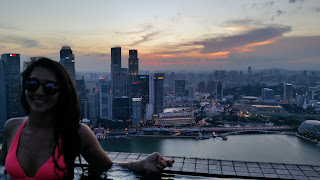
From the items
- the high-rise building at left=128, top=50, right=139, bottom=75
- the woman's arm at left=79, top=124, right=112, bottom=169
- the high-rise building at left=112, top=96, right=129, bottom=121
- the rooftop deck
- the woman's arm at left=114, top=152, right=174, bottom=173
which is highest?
the high-rise building at left=128, top=50, right=139, bottom=75

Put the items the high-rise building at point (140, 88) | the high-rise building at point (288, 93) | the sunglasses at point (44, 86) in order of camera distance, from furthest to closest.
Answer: the high-rise building at point (288, 93), the high-rise building at point (140, 88), the sunglasses at point (44, 86)

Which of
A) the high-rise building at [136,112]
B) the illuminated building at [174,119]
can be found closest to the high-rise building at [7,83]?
the high-rise building at [136,112]

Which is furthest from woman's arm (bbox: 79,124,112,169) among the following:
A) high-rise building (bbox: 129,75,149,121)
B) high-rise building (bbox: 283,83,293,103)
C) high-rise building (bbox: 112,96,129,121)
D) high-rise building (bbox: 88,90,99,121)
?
high-rise building (bbox: 283,83,293,103)

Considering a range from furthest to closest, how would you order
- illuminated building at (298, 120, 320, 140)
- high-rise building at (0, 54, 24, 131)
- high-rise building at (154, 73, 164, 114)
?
high-rise building at (154, 73, 164, 114) → high-rise building at (0, 54, 24, 131) → illuminated building at (298, 120, 320, 140)

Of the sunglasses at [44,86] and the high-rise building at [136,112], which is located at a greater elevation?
the sunglasses at [44,86]

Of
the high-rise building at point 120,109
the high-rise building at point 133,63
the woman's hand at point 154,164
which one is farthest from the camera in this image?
the high-rise building at point 133,63

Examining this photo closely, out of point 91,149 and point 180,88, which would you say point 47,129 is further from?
point 180,88

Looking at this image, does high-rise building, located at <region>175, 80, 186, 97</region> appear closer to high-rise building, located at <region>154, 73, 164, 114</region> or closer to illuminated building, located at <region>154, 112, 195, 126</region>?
high-rise building, located at <region>154, 73, 164, 114</region>

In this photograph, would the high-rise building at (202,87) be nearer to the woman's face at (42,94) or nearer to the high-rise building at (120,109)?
the high-rise building at (120,109)
